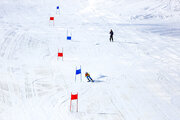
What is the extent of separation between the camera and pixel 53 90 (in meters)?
14.0

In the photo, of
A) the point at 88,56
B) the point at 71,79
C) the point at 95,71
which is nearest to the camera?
the point at 71,79

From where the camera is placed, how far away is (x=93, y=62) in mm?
18062

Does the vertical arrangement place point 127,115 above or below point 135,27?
below

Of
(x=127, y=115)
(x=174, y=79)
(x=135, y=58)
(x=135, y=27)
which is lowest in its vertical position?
(x=127, y=115)

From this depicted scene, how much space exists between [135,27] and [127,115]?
16.4 metres

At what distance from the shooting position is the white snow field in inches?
488

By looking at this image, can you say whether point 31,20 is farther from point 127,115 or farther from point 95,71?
point 127,115

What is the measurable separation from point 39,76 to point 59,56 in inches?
118

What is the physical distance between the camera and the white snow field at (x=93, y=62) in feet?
40.6

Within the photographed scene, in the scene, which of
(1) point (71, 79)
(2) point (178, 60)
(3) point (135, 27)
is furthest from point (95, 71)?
(3) point (135, 27)

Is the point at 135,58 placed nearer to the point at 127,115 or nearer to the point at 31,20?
the point at 127,115

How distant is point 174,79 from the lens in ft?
51.8

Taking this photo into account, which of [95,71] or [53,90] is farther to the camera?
[95,71]

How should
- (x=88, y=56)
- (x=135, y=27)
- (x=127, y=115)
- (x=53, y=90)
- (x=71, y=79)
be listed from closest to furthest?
(x=127, y=115) < (x=53, y=90) < (x=71, y=79) < (x=88, y=56) < (x=135, y=27)
